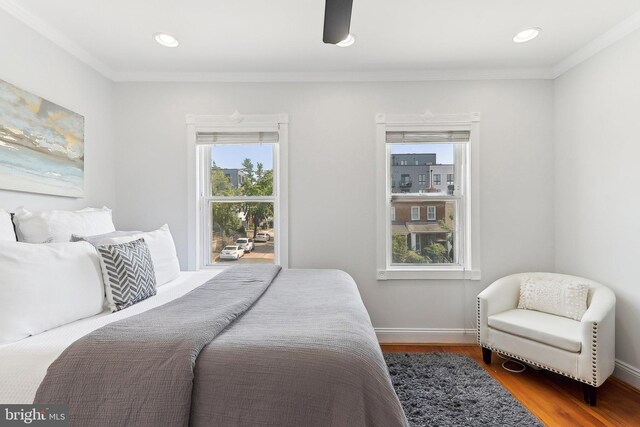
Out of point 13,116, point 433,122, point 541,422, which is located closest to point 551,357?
point 541,422

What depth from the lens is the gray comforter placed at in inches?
41.2

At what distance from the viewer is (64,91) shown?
97.3 inches

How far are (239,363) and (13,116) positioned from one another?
2.20 m

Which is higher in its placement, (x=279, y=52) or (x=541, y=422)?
(x=279, y=52)

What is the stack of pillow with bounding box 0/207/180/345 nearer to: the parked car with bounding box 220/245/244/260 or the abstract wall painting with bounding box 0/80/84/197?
the abstract wall painting with bounding box 0/80/84/197

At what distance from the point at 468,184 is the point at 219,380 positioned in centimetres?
276

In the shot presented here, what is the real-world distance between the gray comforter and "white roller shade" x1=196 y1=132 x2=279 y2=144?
6.98 feet

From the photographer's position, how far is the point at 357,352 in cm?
116

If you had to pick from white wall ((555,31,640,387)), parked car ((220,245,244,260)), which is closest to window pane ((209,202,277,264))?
parked car ((220,245,244,260))

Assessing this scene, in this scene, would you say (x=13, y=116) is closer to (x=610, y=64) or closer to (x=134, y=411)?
(x=134, y=411)

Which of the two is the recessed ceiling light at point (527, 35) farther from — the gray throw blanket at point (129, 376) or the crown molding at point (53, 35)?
the crown molding at point (53, 35)

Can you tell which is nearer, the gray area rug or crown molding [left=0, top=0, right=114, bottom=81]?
the gray area rug

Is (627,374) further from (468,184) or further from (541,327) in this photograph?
(468,184)

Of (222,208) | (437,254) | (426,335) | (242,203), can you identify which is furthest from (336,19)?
(426,335)
